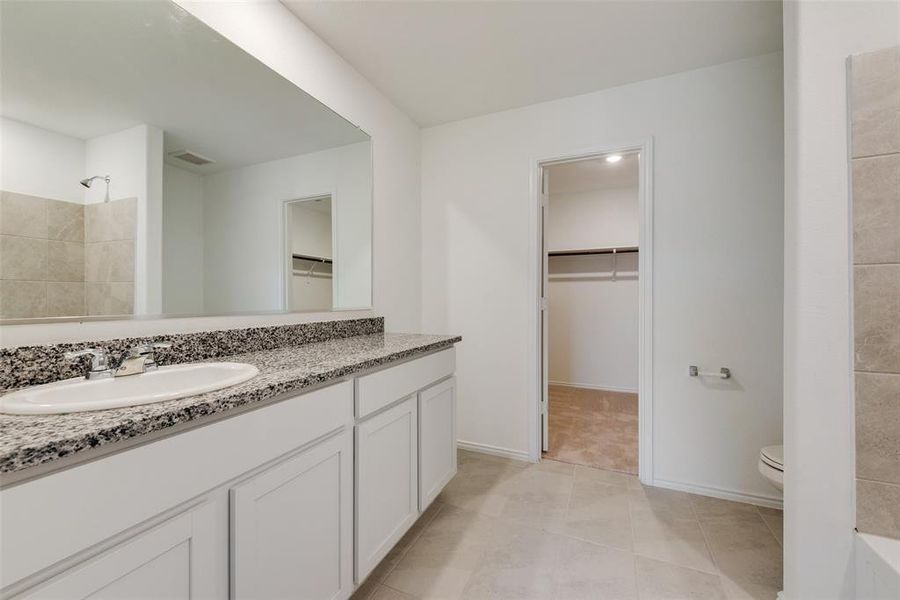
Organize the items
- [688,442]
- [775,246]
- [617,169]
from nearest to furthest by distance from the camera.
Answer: [775,246] → [688,442] → [617,169]

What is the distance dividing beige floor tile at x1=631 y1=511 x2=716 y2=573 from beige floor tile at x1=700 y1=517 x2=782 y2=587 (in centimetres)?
4

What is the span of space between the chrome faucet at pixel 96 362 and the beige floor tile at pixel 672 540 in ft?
6.64

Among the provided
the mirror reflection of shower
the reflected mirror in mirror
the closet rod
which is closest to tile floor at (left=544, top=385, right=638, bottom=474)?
the closet rod

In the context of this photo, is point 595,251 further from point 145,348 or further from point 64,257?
point 64,257

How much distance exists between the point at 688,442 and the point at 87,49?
301 centimetres

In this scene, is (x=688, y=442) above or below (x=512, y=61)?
below

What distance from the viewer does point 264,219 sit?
1595 millimetres

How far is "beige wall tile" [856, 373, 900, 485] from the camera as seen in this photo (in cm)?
108

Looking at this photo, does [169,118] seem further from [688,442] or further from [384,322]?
[688,442]

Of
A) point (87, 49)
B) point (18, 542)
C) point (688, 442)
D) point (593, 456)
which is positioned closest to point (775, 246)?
point (688, 442)

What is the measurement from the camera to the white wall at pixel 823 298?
113 cm

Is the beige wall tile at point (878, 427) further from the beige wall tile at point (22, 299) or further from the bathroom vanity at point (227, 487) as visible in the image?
the beige wall tile at point (22, 299)

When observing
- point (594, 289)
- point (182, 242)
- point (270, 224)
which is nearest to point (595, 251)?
point (594, 289)

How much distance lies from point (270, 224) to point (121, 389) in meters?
0.88
